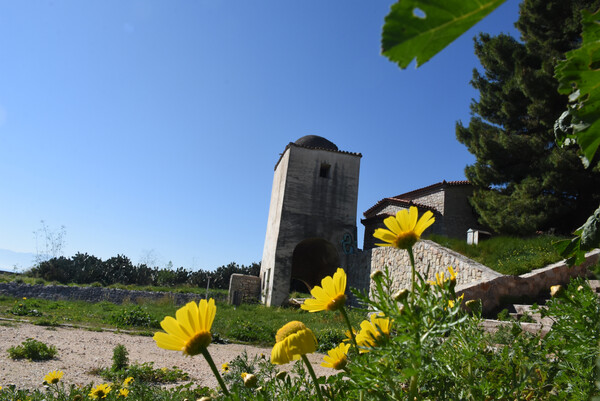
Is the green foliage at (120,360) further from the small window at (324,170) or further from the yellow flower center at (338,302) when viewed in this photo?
the small window at (324,170)

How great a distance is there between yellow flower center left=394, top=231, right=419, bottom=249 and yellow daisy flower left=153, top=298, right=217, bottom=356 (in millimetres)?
458

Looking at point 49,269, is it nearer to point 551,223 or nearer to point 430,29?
point 551,223

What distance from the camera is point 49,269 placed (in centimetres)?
1908

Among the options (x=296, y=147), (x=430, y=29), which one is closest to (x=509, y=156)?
(x=296, y=147)

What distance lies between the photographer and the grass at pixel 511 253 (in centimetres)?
771

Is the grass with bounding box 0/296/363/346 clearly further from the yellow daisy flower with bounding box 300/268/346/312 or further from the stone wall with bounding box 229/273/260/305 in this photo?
the yellow daisy flower with bounding box 300/268/346/312

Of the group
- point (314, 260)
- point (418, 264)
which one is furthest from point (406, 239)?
point (314, 260)

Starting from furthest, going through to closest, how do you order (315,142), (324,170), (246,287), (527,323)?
1. (315,142)
2. (324,170)
3. (246,287)
4. (527,323)

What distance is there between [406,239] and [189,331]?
1.74 feet

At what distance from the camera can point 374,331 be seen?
0.93 m

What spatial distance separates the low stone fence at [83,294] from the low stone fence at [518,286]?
10476mm

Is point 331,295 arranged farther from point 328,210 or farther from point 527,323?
point 328,210

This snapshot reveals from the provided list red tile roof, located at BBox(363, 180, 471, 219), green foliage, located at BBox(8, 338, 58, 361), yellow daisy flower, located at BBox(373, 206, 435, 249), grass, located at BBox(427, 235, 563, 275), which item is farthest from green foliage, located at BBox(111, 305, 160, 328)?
yellow daisy flower, located at BBox(373, 206, 435, 249)

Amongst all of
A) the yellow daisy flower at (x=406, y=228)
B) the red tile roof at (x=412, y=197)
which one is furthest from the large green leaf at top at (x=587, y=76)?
the red tile roof at (x=412, y=197)
